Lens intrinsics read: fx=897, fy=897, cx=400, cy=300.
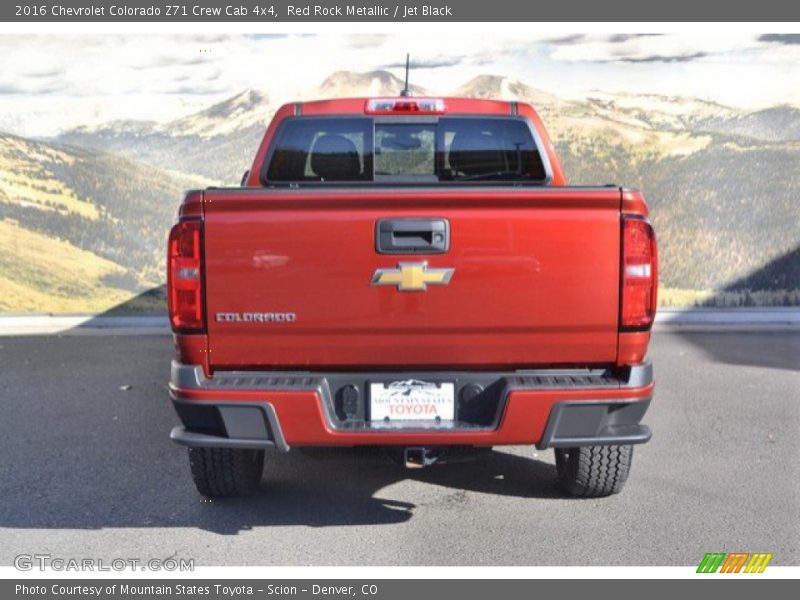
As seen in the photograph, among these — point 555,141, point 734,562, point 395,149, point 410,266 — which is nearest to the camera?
point 410,266

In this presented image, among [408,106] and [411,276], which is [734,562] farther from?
[408,106]

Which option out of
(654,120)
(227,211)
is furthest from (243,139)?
(227,211)

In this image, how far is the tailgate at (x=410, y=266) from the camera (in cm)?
371

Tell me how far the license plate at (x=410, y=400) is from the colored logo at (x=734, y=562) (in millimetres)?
1338

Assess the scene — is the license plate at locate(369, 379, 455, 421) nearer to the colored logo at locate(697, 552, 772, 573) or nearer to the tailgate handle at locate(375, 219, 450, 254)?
the tailgate handle at locate(375, 219, 450, 254)

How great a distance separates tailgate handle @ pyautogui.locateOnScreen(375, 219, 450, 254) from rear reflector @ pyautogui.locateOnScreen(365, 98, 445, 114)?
1.52m

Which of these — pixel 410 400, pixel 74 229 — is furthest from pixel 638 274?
pixel 74 229

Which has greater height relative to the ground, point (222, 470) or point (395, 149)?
point (395, 149)

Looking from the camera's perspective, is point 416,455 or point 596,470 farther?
point 596,470

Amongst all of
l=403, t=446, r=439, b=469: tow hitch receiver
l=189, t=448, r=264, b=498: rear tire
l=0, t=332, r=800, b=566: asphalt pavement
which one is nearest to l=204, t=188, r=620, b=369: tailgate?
l=403, t=446, r=439, b=469: tow hitch receiver

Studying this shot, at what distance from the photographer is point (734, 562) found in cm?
400

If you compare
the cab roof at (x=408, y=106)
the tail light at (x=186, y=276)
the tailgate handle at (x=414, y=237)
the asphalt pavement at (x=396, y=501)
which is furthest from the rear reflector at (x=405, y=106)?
the asphalt pavement at (x=396, y=501)

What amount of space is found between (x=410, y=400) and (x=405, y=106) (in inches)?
76.6

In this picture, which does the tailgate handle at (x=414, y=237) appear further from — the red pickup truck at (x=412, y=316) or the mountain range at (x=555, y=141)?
the mountain range at (x=555, y=141)
